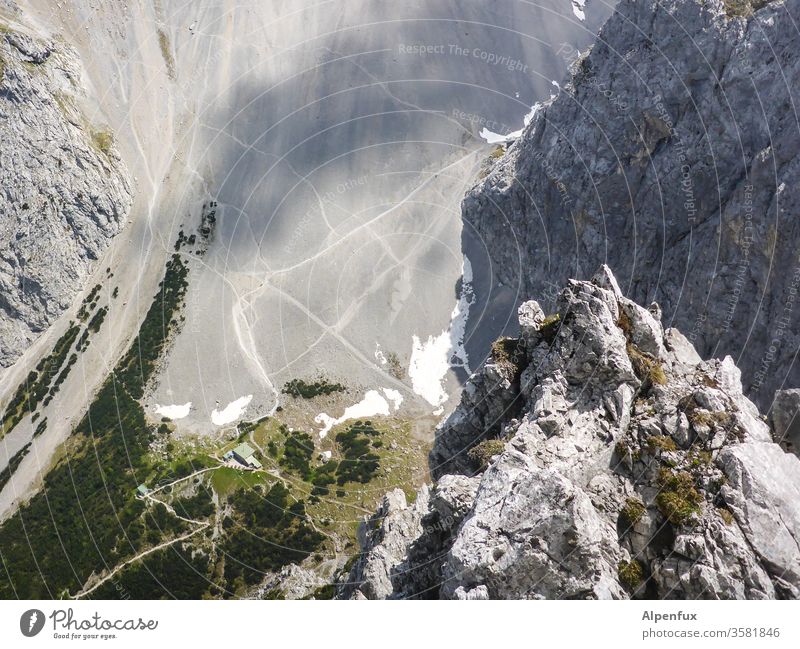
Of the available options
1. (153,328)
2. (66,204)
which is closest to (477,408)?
(153,328)

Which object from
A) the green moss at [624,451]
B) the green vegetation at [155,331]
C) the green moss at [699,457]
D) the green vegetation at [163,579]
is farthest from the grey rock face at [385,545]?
the green vegetation at [155,331]

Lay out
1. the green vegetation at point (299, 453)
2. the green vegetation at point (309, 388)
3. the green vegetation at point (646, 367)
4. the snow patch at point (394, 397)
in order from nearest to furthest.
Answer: the green vegetation at point (646, 367), the green vegetation at point (299, 453), the green vegetation at point (309, 388), the snow patch at point (394, 397)

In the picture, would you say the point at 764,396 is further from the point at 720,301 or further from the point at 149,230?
the point at 149,230

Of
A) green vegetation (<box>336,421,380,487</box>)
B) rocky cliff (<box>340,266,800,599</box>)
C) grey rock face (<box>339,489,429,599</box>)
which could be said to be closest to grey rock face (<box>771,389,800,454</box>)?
rocky cliff (<box>340,266,800,599</box>)

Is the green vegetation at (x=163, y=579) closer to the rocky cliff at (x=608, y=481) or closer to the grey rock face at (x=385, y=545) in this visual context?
the grey rock face at (x=385, y=545)

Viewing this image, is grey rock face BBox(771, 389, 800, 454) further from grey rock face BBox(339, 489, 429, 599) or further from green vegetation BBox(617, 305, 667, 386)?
grey rock face BBox(339, 489, 429, 599)

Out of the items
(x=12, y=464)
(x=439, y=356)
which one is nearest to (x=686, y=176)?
(x=439, y=356)

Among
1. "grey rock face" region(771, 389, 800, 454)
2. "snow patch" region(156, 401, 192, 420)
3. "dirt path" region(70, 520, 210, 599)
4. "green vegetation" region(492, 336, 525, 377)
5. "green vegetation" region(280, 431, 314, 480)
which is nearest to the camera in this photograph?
"grey rock face" region(771, 389, 800, 454)
